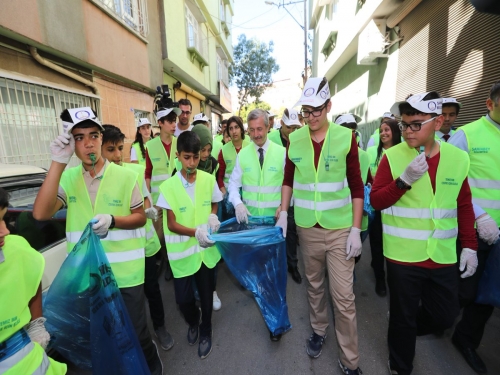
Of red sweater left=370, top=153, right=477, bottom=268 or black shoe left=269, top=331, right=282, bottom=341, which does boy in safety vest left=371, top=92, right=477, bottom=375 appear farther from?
black shoe left=269, top=331, right=282, bottom=341

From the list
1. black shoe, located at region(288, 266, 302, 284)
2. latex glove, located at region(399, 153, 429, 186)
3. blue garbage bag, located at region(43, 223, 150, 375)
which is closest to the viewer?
blue garbage bag, located at region(43, 223, 150, 375)

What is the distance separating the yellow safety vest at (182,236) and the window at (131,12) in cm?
636

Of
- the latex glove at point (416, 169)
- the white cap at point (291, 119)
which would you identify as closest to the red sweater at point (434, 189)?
the latex glove at point (416, 169)

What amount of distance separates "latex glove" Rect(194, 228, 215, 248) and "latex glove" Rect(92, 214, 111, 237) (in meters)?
0.66

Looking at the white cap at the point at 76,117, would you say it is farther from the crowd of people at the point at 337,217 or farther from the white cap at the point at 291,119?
the white cap at the point at 291,119

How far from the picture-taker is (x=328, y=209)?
2207 mm

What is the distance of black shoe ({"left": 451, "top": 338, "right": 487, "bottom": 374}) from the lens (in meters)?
2.15

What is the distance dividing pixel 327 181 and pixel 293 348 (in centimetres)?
149

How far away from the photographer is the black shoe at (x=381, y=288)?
127 inches

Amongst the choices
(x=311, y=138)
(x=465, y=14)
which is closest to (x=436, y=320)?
(x=311, y=138)

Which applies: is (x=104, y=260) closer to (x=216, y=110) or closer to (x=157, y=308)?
(x=157, y=308)

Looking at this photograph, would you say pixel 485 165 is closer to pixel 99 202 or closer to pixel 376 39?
pixel 99 202

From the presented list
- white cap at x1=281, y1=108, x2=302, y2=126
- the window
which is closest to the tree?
the window

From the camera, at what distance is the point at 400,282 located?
1.94m
